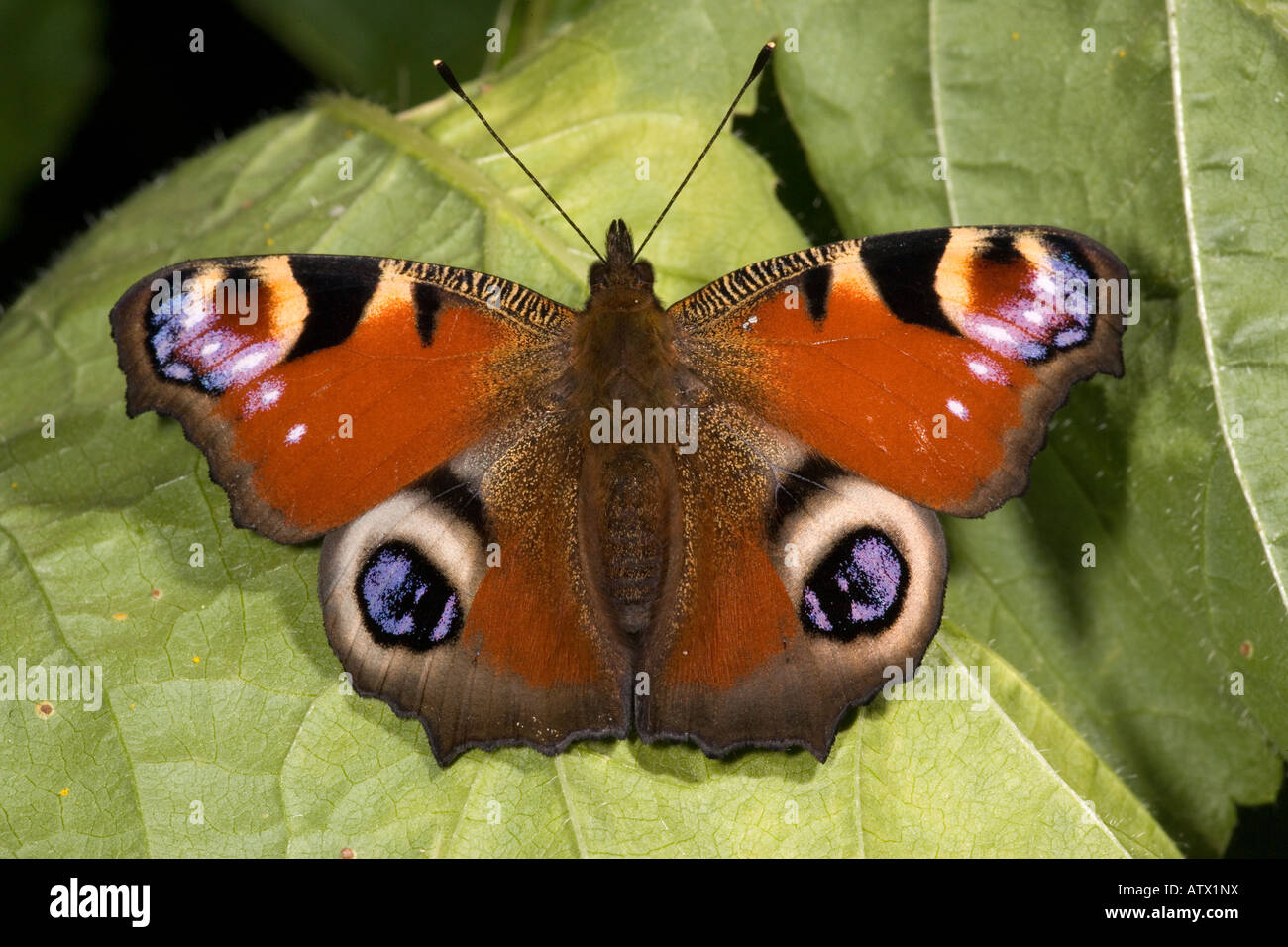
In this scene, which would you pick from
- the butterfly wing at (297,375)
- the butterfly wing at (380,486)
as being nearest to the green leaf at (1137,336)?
the butterfly wing at (380,486)

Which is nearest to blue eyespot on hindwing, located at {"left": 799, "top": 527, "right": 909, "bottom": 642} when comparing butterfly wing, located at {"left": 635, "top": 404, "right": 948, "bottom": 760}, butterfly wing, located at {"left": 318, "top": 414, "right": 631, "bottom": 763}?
butterfly wing, located at {"left": 635, "top": 404, "right": 948, "bottom": 760}

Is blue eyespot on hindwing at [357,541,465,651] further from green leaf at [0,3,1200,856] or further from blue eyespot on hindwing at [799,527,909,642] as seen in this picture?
blue eyespot on hindwing at [799,527,909,642]

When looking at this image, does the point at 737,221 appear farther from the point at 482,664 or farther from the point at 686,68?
the point at 482,664

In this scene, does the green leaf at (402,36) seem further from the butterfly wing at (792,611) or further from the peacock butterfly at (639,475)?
the butterfly wing at (792,611)

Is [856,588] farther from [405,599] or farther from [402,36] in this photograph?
[402,36]

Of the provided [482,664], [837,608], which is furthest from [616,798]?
[837,608]

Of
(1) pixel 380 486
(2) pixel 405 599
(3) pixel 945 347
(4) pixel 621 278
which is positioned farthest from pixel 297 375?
(3) pixel 945 347
